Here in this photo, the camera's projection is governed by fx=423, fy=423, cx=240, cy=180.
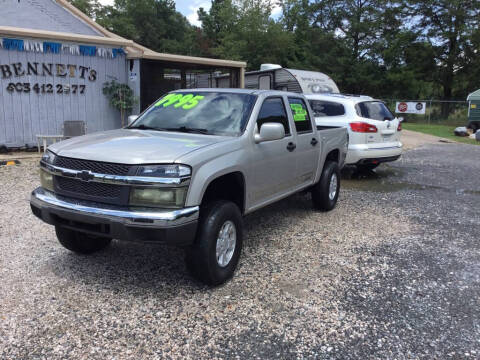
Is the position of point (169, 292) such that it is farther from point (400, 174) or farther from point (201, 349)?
point (400, 174)

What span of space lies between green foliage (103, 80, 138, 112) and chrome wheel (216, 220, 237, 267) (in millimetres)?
8954

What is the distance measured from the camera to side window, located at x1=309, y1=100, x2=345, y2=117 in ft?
29.2

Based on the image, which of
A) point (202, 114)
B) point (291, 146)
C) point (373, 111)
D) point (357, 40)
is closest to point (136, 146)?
point (202, 114)

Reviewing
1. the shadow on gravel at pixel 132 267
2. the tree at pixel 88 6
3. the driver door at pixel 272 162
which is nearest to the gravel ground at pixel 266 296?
the shadow on gravel at pixel 132 267

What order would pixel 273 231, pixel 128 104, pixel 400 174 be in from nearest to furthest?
pixel 273 231, pixel 400 174, pixel 128 104

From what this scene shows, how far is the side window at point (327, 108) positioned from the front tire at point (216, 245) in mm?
5539

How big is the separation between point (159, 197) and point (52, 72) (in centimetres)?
915

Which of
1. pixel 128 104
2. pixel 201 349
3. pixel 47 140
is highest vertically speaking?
pixel 128 104

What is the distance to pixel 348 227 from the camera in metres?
5.88

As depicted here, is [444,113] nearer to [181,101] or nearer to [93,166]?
[181,101]

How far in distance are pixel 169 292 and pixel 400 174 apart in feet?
26.0

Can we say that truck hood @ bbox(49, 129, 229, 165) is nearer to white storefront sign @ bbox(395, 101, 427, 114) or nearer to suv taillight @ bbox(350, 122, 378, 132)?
suv taillight @ bbox(350, 122, 378, 132)

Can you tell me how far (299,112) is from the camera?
5676mm

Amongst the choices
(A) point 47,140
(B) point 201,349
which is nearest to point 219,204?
(B) point 201,349
